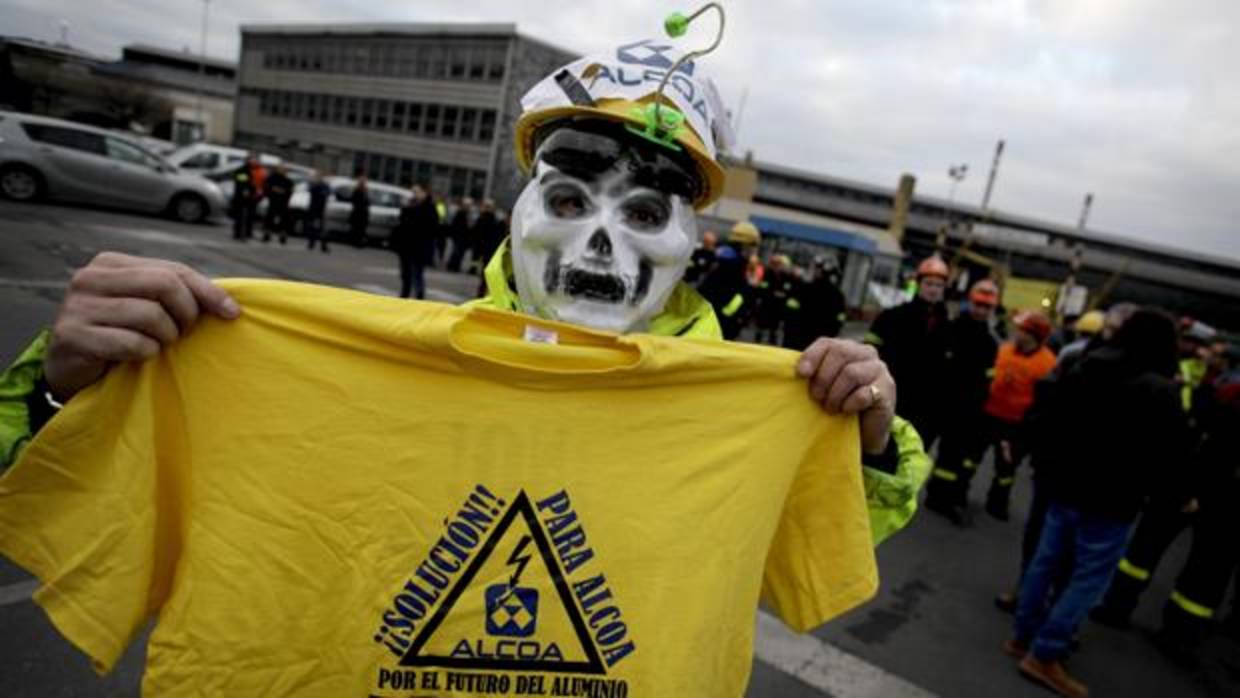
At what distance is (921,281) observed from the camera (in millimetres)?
5207

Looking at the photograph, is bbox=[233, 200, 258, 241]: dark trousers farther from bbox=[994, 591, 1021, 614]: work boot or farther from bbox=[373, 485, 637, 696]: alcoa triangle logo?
bbox=[373, 485, 637, 696]: alcoa triangle logo

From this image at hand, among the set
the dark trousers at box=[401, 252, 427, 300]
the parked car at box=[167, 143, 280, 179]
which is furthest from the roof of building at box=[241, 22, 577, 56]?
the dark trousers at box=[401, 252, 427, 300]

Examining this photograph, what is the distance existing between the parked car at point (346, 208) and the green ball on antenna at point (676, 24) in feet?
48.6

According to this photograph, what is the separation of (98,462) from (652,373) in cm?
97

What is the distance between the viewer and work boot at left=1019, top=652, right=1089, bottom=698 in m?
3.63

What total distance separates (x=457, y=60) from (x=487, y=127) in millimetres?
3955

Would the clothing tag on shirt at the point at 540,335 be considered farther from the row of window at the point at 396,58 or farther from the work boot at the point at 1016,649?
the row of window at the point at 396,58

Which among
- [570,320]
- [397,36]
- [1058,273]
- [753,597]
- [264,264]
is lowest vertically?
[264,264]

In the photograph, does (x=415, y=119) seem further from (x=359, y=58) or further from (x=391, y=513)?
(x=391, y=513)

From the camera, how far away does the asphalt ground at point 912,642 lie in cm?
260

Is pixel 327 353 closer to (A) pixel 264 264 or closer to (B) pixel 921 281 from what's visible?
(B) pixel 921 281

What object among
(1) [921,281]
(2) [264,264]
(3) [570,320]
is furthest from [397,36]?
(3) [570,320]

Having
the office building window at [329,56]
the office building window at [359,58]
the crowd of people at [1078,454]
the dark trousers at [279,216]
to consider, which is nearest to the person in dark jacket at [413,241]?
the dark trousers at [279,216]

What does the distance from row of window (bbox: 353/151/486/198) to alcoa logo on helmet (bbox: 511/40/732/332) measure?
33498 mm
